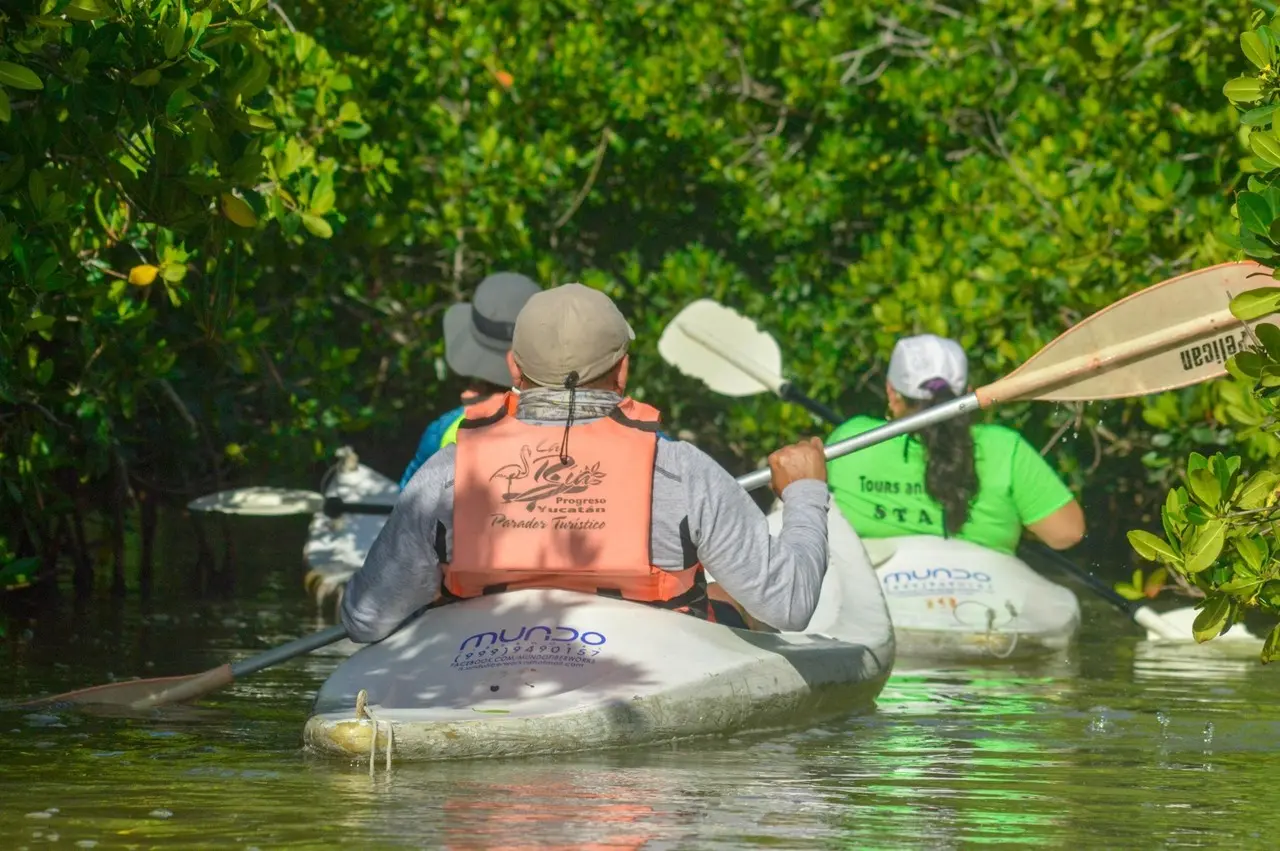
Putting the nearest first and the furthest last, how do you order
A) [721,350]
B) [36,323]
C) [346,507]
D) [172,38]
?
1. [172,38]
2. [36,323]
3. [721,350]
4. [346,507]

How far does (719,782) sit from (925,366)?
12.7 ft

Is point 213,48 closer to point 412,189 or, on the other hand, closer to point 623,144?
point 412,189

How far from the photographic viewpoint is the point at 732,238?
16328 millimetres

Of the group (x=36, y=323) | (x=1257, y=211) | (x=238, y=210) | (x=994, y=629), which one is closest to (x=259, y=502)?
(x=994, y=629)

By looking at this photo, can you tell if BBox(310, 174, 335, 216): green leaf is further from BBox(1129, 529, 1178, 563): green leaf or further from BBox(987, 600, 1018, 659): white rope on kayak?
BBox(1129, 529, 1178, 563): green leaf

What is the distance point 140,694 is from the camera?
7293 millimetres

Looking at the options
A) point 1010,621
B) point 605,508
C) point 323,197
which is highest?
point 323,197

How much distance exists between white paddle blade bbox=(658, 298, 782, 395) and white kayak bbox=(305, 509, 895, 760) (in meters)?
4.94

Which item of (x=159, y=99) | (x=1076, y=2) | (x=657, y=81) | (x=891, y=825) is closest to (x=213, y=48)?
(x=159, y=99)

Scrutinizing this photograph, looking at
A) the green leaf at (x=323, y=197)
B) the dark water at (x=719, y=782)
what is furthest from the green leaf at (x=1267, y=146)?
the green leaf at (x=323, y=197)

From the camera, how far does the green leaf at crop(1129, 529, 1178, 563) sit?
5.41 metres

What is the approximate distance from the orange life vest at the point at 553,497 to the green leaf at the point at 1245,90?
176 centimetres

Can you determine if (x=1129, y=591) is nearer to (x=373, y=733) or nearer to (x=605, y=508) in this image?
(x=605, y=508)

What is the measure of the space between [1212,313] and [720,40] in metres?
8.68
